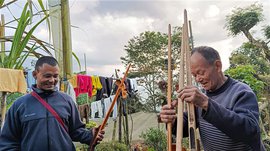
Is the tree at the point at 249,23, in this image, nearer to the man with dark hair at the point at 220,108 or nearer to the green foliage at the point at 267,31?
the green foliage at the point at 267,31

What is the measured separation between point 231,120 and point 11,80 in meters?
1.76

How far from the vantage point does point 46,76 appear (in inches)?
73.4

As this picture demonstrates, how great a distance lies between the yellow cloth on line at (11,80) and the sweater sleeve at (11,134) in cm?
47

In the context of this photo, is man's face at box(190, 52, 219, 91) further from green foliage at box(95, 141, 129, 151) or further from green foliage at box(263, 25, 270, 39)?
green foliage at box(263, 25, 270, 39)

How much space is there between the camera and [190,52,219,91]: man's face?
3.99 feet

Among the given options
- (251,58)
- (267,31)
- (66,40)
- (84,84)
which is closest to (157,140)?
(84,84)

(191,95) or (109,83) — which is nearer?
(191,95)

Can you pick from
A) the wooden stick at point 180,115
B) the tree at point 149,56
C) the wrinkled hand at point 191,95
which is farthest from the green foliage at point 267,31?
the wrinkled hand at point 191,95

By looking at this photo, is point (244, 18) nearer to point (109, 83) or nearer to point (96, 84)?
point (109, 83)

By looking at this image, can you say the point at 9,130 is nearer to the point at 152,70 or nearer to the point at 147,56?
the point at 152,70

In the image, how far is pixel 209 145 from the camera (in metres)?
1.31

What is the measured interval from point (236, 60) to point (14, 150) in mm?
9303

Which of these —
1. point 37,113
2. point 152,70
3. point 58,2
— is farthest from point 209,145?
point 152,70

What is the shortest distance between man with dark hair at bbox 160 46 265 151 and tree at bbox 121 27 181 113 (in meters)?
7.19
